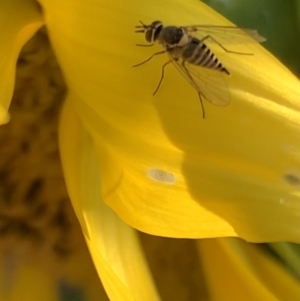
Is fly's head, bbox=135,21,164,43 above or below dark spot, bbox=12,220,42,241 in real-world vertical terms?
above

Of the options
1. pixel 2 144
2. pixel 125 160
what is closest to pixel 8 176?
pixel 2 144

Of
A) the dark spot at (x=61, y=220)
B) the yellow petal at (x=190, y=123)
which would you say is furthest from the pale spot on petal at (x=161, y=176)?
the dark spot at (x=61, y=220)

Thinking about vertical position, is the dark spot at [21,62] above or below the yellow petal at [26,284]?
above

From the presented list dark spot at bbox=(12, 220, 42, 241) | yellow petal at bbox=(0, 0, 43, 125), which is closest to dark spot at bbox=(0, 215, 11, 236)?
dark spot at bbox=(12, 220, 42, 241)

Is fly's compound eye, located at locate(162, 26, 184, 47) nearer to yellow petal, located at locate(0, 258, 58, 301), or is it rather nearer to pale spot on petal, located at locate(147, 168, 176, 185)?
pale spot on petal, located at locate(147, 168, 176, 185)

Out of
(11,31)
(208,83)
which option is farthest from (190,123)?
(11,31)

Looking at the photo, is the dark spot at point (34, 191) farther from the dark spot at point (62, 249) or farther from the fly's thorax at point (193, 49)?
the fly's thorax at point (193, 49)

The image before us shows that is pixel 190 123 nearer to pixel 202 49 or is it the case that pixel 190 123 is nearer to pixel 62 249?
pixel 202 49
